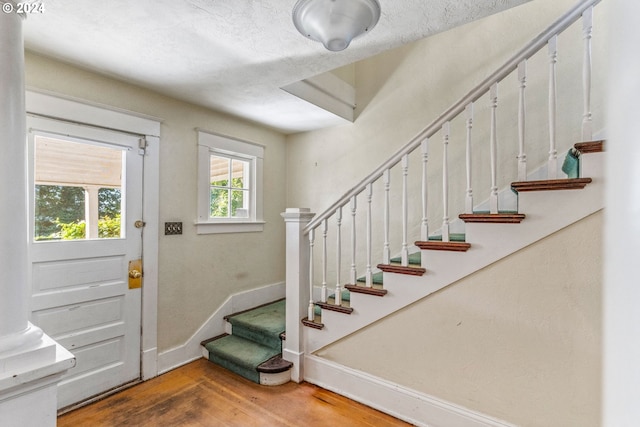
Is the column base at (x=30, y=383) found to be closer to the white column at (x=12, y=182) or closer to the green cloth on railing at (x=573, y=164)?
the white column at (x=12, y=182)

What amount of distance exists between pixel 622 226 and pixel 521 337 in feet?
5.42

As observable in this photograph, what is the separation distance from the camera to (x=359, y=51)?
1.86 meters

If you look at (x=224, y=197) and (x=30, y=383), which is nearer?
(x=30, y=383)

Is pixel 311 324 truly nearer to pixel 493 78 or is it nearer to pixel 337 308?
pixel 337 308

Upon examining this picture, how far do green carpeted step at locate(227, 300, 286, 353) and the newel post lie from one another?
0.21 meters

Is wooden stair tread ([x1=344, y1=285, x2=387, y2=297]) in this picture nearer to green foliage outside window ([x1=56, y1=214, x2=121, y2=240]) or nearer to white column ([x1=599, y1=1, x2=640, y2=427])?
white column ([x1=599, y1=1, x2=640, y2=427])

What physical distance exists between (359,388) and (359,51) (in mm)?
2272

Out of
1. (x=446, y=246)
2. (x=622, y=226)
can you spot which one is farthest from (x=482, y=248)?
(x=622, y=226)

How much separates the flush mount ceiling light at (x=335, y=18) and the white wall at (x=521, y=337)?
4.76ft

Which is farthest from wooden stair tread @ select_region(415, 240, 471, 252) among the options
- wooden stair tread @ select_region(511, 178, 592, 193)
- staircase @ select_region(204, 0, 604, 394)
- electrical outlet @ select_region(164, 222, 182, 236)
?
electrical outlet @ select_region(164, 222, 182, 236)

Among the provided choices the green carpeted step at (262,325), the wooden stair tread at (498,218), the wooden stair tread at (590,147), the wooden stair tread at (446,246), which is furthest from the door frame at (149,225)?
the wooden stair tread at (590,147)

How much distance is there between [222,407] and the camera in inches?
80.4

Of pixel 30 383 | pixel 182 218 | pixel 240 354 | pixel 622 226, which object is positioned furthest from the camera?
pixel 182 218

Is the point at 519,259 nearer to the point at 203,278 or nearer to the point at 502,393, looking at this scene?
the point at 502,393
